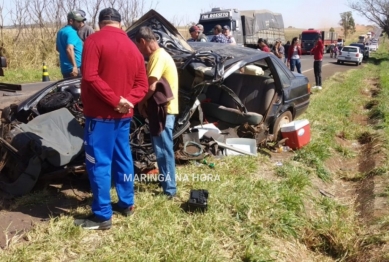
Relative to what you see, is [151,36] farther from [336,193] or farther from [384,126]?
[384,126]

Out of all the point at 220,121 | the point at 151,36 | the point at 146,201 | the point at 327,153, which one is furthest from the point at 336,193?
the point at 151,36

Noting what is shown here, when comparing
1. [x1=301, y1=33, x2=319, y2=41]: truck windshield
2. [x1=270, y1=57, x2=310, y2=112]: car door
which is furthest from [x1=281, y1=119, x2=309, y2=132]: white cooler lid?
[x1=301, y1=33, x2=319, y2=41]: truck windshield

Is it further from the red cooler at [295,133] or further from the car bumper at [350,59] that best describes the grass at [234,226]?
the car bumper at [350,59]

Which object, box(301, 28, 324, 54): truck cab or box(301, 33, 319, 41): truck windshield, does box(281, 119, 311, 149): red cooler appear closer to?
box(301, 28, 324, 54): truck cab

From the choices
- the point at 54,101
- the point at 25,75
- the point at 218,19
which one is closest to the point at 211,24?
the point at 218,19

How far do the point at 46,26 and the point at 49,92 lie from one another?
12.9m

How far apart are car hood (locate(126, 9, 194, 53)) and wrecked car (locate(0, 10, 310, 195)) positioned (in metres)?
0.01

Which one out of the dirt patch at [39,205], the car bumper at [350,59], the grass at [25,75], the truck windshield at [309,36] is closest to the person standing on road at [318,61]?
the grass at [25,75]

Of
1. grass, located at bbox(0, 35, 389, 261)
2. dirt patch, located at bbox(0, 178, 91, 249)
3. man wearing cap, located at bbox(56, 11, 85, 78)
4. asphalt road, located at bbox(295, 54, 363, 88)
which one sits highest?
man wearing cap, located at bbox(56, 11, 85, 78)

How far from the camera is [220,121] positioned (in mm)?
6027

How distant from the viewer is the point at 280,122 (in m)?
6.34

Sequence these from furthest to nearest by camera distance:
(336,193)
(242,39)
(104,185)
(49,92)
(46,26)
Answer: (242,39) < (46,26) < (336,193) < (49,92) < (104,185)

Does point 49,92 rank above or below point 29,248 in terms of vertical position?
above

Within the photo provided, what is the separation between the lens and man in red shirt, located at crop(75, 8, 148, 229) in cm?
301
